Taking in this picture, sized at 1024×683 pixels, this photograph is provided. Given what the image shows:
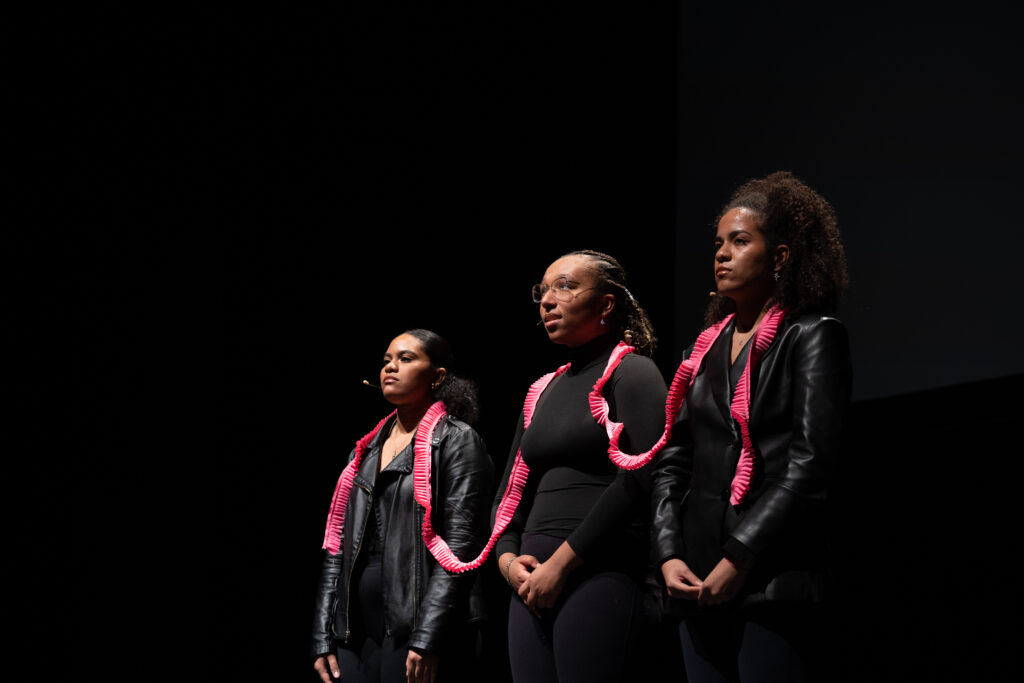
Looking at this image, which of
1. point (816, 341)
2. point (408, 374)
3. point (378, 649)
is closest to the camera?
point (816, 341)

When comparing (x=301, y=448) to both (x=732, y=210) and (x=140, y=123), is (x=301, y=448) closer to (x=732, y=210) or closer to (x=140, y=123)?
(x=140, y=123)

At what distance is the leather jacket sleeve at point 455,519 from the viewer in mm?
2623

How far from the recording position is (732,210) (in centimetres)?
200

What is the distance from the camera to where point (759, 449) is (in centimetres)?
179

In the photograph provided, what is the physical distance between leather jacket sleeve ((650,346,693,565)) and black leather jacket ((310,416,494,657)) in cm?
86

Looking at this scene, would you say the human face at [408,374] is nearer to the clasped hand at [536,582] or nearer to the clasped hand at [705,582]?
the clasped hand at [536,582]

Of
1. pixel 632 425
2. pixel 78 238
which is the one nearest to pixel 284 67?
pixel 78 238

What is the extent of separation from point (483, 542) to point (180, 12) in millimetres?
2562

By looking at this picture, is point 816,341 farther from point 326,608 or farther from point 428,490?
point 326,608

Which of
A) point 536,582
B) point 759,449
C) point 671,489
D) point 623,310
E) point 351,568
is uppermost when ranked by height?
point 623,310

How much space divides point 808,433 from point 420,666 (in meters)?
1.35

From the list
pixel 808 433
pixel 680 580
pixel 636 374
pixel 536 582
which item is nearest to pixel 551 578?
pixel 536 582

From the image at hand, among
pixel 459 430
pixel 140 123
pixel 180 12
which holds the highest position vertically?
pixel 180 12

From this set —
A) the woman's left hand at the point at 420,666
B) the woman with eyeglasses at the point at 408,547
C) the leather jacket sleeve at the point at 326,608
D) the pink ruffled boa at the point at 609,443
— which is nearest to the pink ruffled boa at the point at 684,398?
the pink ruffled boa at the point at 609,443
